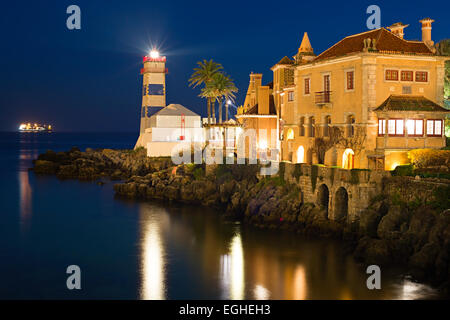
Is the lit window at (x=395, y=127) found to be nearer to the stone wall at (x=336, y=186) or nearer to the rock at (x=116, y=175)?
the stone wall at (x=336, y=186)

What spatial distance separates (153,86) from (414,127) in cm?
5246

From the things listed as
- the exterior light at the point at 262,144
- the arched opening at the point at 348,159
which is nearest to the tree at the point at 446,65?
the arched opening at the point at 348,159

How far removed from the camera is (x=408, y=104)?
130 ft

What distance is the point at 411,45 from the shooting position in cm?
4122

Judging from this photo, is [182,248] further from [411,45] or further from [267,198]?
[411,45]

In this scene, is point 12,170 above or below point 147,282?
above

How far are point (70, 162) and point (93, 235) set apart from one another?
4647 cm

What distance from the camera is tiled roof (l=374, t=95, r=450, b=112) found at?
39375 mm

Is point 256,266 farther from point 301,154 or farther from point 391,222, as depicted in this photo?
point 301,154

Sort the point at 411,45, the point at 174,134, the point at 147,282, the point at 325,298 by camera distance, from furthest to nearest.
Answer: the point at 174,134 → the point at 411,45 → the point at 147,282 → the point at 325,298

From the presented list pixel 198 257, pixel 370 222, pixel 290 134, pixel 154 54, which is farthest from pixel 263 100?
pixel 154 54

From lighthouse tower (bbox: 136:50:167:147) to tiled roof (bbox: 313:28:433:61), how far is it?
4561cm

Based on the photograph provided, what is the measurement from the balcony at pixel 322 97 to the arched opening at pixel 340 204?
835 centimetres
